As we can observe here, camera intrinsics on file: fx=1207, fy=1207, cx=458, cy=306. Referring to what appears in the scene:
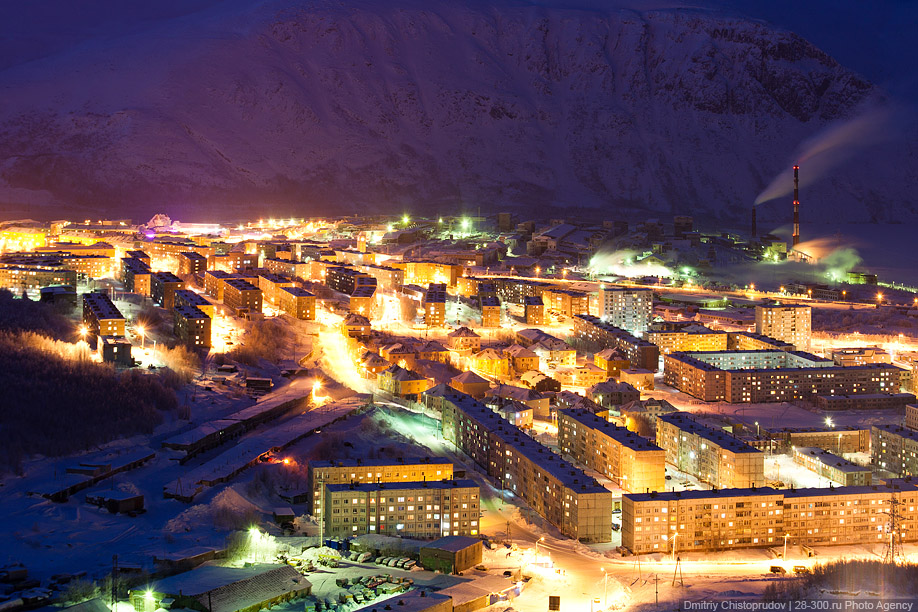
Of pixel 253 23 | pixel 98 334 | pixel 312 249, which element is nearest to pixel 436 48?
pixel 253 23

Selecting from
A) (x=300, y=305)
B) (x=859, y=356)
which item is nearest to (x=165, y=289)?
(x=300, y=305)

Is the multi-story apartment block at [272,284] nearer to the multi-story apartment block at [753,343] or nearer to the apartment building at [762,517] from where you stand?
the multi-story apartment block at [753,343]

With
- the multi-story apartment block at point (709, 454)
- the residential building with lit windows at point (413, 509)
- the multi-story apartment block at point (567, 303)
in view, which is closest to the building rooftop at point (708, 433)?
the multi-story apartment block at point (709, 454)

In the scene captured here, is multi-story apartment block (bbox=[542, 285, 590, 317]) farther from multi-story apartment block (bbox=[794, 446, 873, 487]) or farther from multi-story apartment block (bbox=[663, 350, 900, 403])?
multi-story apartment block (bbox=[794, 446, 873, 487])

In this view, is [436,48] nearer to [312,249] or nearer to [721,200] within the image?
[721,200]

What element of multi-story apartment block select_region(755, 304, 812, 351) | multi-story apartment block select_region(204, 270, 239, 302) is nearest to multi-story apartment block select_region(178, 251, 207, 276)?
multi-story apartment block select_region(204, 270, 239, 302)

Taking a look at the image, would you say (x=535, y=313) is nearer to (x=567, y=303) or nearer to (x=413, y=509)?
(x=567, y=303)
